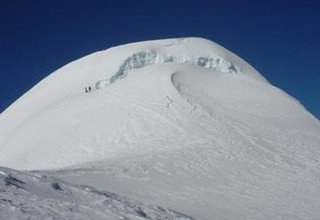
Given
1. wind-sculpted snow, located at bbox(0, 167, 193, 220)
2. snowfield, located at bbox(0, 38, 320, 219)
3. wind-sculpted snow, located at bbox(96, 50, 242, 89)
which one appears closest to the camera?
wind-sculpted snow, located at bbox(0, 167, 193, 220)

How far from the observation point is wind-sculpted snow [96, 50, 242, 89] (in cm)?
3844

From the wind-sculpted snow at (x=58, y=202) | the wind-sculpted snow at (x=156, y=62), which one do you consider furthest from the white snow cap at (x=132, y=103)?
the wind-sculpted snow at (x=58, y=202)

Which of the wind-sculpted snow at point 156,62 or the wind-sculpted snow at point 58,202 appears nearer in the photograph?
the wind-sculpted snow at point 58,202

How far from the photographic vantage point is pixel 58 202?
11.3m

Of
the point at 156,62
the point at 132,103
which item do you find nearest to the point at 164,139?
the point at 132,103

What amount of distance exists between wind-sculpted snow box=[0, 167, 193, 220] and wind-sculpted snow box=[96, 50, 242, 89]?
25.3 meters

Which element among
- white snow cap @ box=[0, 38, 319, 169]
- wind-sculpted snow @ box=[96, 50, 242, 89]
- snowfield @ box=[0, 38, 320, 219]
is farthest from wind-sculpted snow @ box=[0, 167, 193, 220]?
wind-sculpted snow @ box=[96, 50, 242, 89]

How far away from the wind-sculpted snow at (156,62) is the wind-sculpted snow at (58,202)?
2533 cm

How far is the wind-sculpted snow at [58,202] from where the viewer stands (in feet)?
34.0

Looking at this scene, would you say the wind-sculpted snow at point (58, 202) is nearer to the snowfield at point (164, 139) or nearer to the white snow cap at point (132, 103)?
the snowfield at point (164, 139)

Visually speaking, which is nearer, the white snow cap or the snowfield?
the snowfield

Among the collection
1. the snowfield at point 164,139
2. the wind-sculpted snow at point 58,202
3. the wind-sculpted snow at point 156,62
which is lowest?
the wind-sculpted snow at point 58,202

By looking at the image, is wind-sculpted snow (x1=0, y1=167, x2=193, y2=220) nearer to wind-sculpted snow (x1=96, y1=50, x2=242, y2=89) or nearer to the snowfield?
the snowfield

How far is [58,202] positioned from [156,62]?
30113 millimetres
